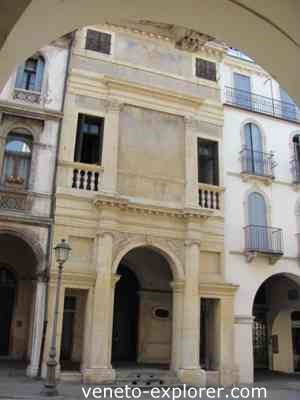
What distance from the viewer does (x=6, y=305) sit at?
16.2 meters

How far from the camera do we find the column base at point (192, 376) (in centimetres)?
1391

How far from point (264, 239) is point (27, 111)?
10.4m

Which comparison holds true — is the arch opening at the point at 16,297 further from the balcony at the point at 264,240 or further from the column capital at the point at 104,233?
the balcony at the point at 264,240

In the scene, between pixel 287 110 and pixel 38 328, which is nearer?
pixel 38 328

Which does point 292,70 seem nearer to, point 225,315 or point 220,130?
point 225,315

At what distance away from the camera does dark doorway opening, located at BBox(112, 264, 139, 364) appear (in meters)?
17.2

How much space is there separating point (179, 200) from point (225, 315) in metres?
4.59

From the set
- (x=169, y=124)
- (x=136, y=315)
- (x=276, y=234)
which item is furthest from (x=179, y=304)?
(x=169, y=124)

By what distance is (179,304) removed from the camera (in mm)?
14922

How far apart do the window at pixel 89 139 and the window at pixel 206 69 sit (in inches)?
206

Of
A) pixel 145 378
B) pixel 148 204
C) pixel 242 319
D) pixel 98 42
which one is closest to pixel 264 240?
pixel 242 319

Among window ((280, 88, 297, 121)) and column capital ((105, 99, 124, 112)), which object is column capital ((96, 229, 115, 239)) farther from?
window ((280, 88, 297, 121))

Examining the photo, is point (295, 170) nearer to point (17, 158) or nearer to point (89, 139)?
point (89, 139)

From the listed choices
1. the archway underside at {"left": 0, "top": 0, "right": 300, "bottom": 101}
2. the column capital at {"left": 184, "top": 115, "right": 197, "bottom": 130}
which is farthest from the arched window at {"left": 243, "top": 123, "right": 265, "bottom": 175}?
the archway underside at {"left": 0, "top": 0, "right": 300, "bottom": 101}
